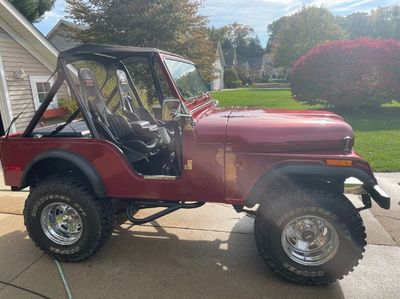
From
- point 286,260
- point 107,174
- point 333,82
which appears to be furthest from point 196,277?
point 333,82

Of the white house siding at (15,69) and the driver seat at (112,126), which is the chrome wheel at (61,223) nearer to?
the driver seat at (112,126)

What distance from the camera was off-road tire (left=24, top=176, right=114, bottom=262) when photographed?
10.0 ft

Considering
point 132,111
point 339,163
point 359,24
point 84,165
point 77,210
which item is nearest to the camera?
point 339,163

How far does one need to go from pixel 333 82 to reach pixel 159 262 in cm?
1118

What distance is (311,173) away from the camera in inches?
102

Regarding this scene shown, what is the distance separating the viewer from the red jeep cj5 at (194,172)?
2658 mm

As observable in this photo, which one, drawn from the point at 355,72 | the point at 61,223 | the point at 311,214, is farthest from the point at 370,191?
the point at 355,72

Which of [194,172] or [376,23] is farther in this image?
[376,23]

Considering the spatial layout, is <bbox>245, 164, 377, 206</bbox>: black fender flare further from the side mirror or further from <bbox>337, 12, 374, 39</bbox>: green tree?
<bbox>337, 12, 374, 39</bbox>: green tree

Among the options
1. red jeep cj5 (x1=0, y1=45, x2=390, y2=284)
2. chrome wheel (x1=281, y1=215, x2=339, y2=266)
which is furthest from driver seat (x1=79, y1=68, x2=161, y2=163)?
chrome wheel (x1=281, y1=215, x2=339, y2=266)

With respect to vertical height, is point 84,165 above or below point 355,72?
below

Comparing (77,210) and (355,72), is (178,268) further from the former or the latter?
(355,72)

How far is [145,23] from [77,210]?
10554mm

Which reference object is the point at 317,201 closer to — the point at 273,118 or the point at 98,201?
the point at 273,118
